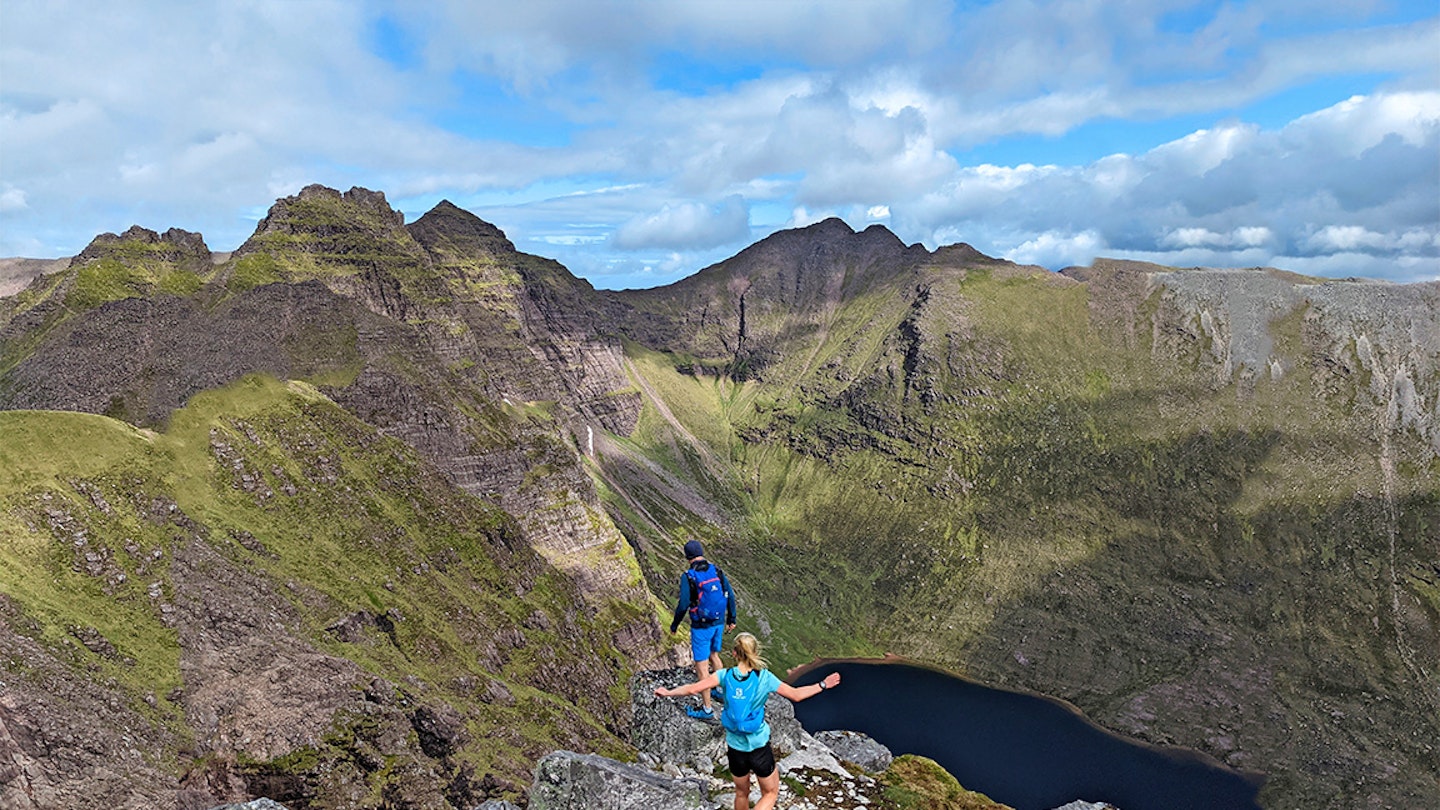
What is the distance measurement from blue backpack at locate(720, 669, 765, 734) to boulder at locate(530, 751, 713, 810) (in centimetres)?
654

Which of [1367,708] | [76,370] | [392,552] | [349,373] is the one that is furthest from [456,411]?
[1367,708]

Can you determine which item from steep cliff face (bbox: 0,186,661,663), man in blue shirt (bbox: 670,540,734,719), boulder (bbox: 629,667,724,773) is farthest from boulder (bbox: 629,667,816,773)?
steep cliff face (bbox: 0,186,661,663)

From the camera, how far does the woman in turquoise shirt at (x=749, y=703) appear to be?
658 inches

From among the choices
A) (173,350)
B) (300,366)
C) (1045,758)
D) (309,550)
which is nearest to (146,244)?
(173,350)

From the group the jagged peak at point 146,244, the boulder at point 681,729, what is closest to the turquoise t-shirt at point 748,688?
the boulder at point 681,729

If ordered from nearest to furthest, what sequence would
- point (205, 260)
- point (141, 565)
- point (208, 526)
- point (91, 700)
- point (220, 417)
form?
point (91, 700) < point (141, 565) < point (208, 526) < point (220, 417) < point (205, 260)

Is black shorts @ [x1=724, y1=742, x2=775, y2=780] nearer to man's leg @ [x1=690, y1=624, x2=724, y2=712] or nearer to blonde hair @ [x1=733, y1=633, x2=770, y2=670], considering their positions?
blonde hair @ [x1=733, y1=633, x2=770, y2=670]

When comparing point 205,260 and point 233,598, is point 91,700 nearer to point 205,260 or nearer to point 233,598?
point 233,598

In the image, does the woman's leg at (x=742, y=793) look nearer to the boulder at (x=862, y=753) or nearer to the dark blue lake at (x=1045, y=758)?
the boulder at (x=862, y=753)

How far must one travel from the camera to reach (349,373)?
5271 inches

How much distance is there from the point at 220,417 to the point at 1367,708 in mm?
261056

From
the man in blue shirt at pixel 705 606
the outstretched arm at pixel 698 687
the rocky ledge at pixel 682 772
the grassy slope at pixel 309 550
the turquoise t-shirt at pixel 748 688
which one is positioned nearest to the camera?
the turquoise t-shirt at pixel 748 688

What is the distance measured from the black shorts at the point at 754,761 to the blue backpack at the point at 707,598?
256 inches

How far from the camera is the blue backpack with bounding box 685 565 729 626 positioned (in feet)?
79.1
